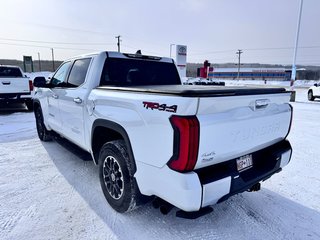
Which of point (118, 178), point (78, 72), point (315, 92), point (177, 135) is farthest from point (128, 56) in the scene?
point (315, 92)

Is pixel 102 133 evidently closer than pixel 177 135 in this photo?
No

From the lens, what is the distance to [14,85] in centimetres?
948

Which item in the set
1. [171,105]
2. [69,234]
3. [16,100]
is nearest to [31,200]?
[69,234]

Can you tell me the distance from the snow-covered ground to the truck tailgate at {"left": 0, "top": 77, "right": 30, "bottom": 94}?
6.15 meters

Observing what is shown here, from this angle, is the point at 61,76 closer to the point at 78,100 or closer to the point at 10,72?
the point at 78,100

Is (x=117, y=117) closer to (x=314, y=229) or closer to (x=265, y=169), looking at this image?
(x=265, y=169)

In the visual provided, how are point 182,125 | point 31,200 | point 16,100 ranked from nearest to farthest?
point 182,125 < point 31,200 < point 16,100

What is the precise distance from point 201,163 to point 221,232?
3.47 ft

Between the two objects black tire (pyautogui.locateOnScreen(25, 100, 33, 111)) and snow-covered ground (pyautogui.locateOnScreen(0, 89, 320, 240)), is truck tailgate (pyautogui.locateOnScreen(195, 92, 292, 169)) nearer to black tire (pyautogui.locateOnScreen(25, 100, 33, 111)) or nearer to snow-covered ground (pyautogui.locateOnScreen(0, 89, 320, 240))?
snow-covered ground (pyautogui.locateOnScreen(0, 89, 320, 240))

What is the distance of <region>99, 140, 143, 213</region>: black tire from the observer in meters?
2.55

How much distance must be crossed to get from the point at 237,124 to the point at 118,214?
1.79 meters

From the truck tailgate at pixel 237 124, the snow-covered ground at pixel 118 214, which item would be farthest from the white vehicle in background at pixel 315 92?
the truck tailgate at pixel 237 124

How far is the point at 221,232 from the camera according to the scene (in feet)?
8.27

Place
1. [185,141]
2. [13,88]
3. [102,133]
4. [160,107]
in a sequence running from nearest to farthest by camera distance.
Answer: [185,141], [160,107], [102,133], [13,88]
